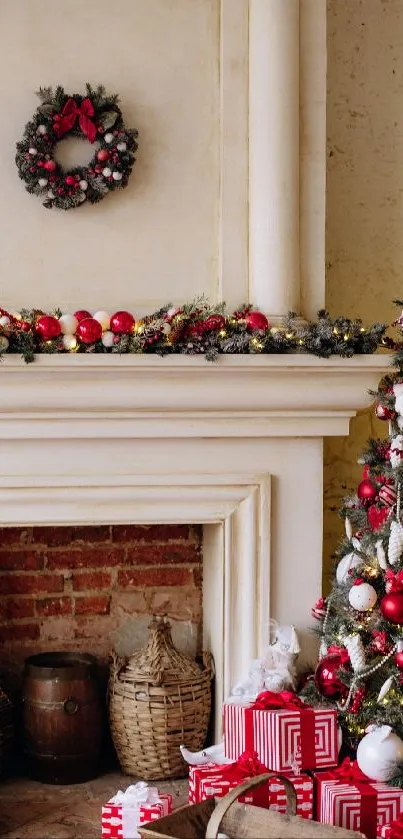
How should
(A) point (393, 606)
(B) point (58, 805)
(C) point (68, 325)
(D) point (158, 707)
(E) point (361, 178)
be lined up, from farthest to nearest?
(E) point (361, 178) < (D) point (158, 707) < (B) point (58, 805) < (C) point (68, 325) < (A) point (393, 606)

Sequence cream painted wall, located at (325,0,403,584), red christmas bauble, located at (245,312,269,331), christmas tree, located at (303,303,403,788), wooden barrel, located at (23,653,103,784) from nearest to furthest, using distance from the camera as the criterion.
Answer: christmas tree, located at (303,303,403,788) → red christmas bauble, located at (245,312,269,331) → wooden barrel, located at (23,653,103,784) → cream painted wall, located at (325,0,403,584)

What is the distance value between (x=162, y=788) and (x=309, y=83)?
216 centimetres

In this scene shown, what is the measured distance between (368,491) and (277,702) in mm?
625

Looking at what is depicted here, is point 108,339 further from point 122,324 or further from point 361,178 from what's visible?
point 361,178

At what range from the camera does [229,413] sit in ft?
9.91

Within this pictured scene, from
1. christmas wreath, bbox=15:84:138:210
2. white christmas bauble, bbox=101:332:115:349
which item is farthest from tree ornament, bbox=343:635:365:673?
christmas wreath, bbox=15:84:138:210

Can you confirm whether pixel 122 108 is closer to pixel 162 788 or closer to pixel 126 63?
pixel 126 63

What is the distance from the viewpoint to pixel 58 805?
3.00 m

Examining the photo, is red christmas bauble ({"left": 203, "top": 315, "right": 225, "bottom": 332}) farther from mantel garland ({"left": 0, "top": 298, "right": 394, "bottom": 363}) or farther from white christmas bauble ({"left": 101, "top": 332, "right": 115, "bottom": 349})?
white christmas bauble ({"left": 101, "top": 332, "right": 115, "bottom": 349})

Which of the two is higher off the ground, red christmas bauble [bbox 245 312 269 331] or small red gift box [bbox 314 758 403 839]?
red christmas bauble [bbox 245 312 269 331]

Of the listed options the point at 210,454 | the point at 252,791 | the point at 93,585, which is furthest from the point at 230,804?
the point at 93,585

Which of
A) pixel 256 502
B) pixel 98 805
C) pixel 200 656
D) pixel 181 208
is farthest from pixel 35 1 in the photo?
pixel 98 805

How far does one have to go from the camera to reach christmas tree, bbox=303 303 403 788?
2.62 meters

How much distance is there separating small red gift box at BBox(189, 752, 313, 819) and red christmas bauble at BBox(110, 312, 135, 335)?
46.2 inches
